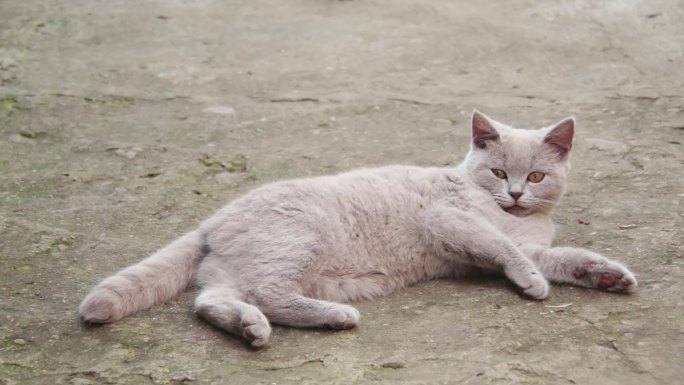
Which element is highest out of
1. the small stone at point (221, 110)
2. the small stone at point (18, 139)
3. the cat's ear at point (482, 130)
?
the cat's ear at point (482, 130)

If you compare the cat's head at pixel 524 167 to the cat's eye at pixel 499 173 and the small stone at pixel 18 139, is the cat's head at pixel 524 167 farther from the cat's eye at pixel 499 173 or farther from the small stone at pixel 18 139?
the small stone at pixel 18 139

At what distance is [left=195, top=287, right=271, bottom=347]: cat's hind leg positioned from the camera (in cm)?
281

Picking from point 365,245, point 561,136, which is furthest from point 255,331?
point 561,136

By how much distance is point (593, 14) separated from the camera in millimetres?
6727

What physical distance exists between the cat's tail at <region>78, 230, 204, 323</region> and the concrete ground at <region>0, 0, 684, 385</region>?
0.21 feet

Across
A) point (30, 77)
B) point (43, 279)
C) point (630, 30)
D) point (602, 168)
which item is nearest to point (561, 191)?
point (602, 168)

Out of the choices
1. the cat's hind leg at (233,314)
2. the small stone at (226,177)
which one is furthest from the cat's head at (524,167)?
the small stone at (226,177)

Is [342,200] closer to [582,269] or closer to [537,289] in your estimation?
[537,289]

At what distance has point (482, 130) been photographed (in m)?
3.67

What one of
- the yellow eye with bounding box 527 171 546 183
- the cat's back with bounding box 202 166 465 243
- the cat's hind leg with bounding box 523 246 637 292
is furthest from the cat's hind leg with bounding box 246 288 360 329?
the yellow eye with bounding box 527 171 546 183

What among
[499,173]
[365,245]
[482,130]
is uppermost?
[482,130]

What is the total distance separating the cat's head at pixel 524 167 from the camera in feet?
11.7

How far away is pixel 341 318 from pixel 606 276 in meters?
0.98

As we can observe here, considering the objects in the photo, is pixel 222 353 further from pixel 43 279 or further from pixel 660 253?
pixel 660 253
